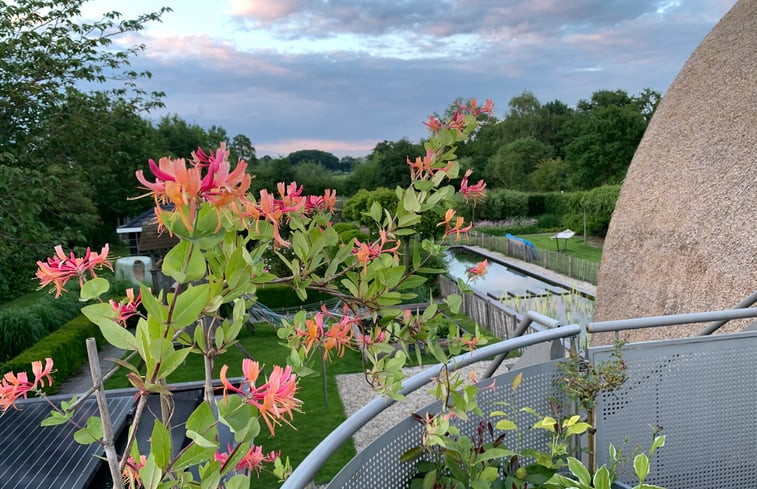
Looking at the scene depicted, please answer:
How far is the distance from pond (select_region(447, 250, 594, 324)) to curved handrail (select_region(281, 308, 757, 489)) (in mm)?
2609

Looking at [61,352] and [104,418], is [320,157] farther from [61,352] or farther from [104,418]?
[104,418]

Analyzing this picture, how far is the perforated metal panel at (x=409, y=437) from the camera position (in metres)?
2.12

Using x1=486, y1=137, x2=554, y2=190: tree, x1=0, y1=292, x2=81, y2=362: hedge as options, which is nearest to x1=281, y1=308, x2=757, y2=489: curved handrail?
x1=0, y1=292, x2=81, y2=362: hedge

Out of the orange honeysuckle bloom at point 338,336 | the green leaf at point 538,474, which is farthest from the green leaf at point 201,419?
the green leaf at point 538,474

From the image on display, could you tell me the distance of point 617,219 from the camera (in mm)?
7676

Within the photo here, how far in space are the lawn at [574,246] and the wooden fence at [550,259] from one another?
2.01m

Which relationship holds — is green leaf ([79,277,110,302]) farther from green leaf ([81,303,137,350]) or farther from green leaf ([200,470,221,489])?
green leaf ([200,470,221,489])

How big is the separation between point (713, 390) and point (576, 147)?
1534 inches

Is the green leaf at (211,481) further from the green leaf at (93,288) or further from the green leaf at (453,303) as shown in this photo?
the green leaf at (453,303)

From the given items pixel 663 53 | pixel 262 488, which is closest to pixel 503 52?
pixel 663 53

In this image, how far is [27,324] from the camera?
10.1m

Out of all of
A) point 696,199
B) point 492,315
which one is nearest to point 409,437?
point 696,199

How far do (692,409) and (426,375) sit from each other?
5.91ft

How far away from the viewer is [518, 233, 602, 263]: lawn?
23.1 metres
